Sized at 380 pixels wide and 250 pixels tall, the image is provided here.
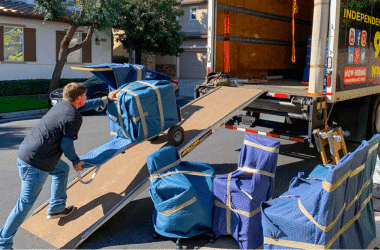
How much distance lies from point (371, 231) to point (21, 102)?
46.0ft

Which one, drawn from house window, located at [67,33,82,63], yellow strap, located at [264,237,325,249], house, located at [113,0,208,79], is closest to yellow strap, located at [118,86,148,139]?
yellow strap, located at [264,237,325,249]

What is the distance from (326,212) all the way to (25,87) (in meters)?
16.6

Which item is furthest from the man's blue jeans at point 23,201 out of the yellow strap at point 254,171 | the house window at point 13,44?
the house window at point 13,44

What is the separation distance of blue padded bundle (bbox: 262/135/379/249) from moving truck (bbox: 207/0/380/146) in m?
2.31

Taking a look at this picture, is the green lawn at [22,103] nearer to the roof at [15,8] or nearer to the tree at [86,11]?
the tree at [86,11]

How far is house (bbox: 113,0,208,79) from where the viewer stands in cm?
2994

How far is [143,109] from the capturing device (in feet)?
15.3

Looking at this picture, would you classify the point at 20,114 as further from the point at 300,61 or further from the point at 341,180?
the point at 341,180

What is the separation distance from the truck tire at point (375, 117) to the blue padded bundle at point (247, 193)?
4.85 metres

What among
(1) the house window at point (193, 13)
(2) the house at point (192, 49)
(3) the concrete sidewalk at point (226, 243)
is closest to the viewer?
(3) the concrete sidewalk at point (226, 243)

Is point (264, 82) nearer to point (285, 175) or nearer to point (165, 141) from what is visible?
point (285, 175)

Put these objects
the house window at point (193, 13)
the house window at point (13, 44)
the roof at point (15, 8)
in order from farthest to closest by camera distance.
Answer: the house window at point (193, 13), the house window at point (13, 44), the roof at point (15, 8)

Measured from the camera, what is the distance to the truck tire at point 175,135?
5133 millimetres

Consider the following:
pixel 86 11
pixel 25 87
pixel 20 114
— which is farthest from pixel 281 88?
pixel 25 87
